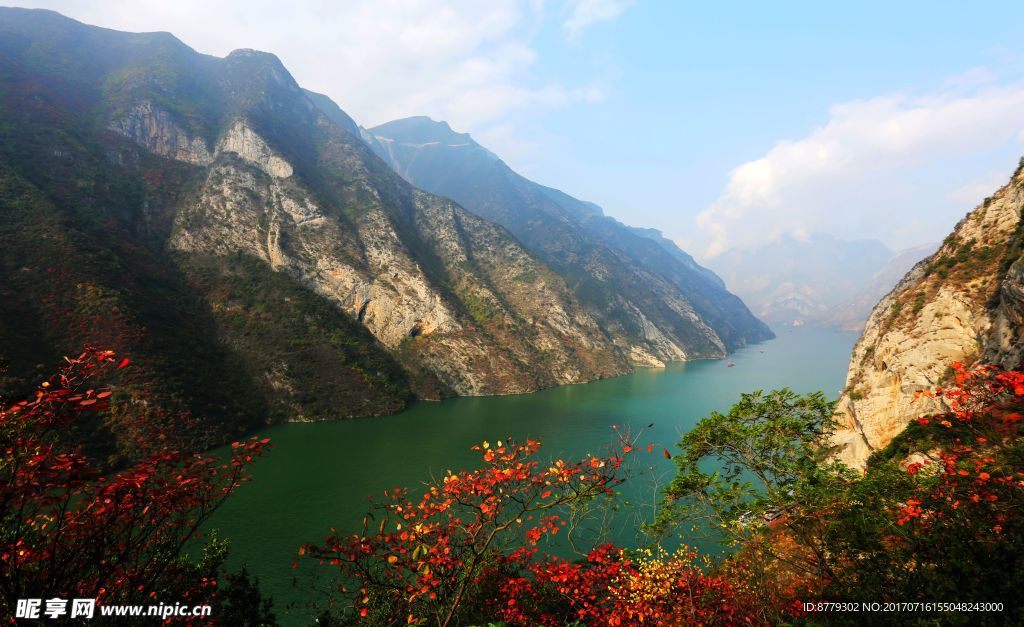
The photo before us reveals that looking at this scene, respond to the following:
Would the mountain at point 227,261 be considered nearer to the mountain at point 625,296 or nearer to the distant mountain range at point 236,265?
the distant mountain range at point 236,265

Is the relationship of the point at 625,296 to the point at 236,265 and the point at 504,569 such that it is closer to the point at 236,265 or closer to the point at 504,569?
the point at 236,265

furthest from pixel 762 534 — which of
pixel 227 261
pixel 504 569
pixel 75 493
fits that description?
pixel 227 261

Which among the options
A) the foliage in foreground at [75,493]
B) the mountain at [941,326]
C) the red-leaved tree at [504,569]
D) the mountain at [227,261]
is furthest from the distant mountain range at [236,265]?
Answer: the mountain at [941,326]

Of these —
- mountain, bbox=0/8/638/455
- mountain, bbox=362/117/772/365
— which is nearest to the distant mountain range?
mountain, bbox=0/8/638/455

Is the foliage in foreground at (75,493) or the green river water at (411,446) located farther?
the green river water at (411,446)

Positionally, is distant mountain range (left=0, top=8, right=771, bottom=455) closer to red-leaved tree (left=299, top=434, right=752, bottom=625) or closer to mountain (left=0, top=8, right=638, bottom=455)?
mountain (left=0, top=8, right=638, bottom=455)

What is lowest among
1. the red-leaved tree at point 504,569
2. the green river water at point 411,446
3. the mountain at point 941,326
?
the green river water at point 411,446
